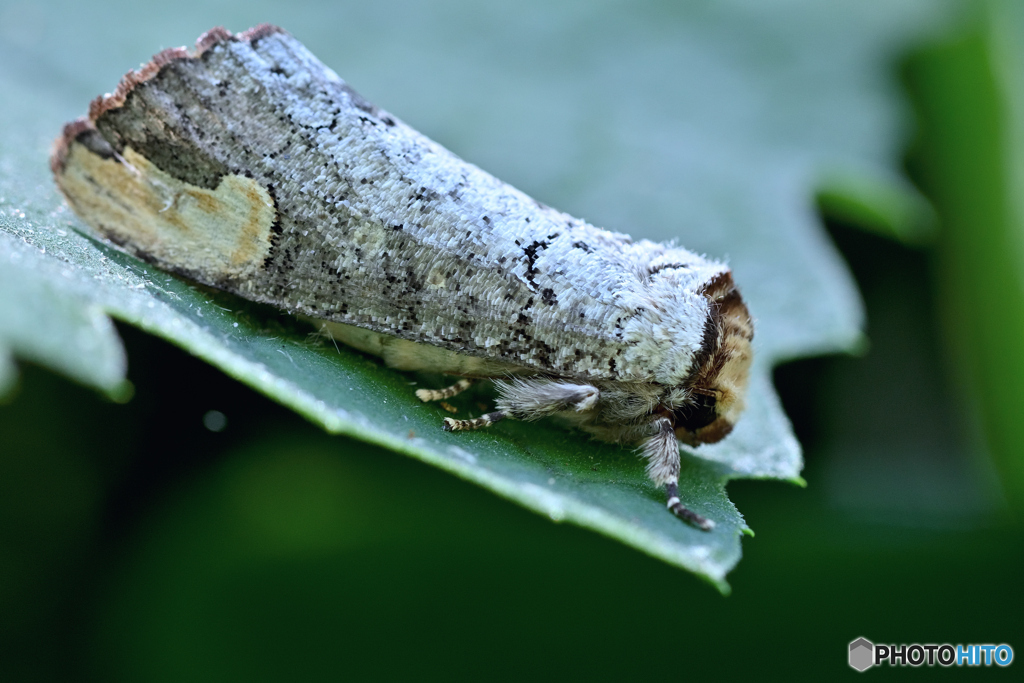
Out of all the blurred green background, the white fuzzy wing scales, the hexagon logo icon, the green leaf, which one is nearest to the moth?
the white fuzzy wing scales

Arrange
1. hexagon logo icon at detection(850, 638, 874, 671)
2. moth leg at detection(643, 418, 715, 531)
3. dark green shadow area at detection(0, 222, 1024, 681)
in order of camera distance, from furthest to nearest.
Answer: hexagon logo icon at detection(850, 638, 874, 671), dark green shadow area at detection(0, 222, 1024, 681), moth leg at detection(643, 418, 715, 531)

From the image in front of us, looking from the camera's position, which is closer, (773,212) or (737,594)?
(737,594)

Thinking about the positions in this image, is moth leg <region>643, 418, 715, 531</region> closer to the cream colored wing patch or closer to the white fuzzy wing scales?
the white fuzzy wing scales

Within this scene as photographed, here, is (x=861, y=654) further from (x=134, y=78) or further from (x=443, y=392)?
(x=134, y=78)

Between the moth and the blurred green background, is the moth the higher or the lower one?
the higher one

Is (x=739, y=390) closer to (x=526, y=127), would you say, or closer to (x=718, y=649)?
(x=718, y=649)

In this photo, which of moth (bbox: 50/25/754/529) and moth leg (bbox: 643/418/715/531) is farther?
moth (bbox: 50/25/754/529)

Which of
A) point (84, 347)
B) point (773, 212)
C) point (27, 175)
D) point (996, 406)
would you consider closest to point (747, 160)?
point (773, 212)

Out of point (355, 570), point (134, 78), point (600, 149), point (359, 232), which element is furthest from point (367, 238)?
point (600, 149)
